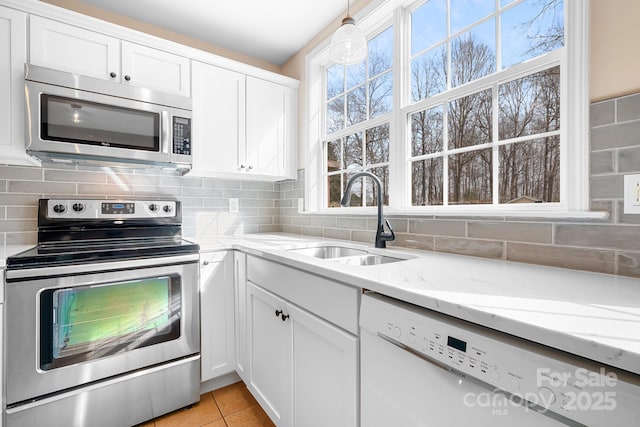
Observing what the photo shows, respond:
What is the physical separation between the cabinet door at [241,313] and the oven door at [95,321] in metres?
0.25

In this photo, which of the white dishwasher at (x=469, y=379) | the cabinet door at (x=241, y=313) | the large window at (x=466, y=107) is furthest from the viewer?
the cabinet door at (x=241, y=313)

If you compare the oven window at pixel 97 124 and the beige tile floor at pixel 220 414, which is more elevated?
the oven window at pixel 97 124

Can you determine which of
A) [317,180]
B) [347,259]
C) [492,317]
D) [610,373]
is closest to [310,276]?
[347,259]

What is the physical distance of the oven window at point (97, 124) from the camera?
1567 mm

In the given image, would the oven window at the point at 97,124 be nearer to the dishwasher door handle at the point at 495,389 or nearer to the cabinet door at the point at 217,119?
the cabinet door at the point at 217,119

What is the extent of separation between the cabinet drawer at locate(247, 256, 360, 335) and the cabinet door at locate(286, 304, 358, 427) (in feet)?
0.13

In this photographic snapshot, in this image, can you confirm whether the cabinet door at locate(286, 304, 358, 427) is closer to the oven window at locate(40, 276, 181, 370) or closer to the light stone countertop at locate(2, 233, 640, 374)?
the light stone countertop at locate(2, 233, 640, 374)

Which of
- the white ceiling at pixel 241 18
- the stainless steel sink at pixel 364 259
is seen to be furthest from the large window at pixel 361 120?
the stainless steel sink at pixel 364 259

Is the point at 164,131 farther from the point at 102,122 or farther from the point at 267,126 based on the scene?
the point at 267,126

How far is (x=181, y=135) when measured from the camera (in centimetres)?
195

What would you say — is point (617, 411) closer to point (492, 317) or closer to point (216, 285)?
point (492, 317)

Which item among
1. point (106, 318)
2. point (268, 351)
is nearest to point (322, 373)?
point (268, 351)

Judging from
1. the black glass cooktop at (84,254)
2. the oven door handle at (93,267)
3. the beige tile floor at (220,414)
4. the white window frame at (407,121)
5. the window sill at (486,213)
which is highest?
the white window frame at (407,121)

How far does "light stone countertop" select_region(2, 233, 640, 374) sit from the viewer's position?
507 millimetres
